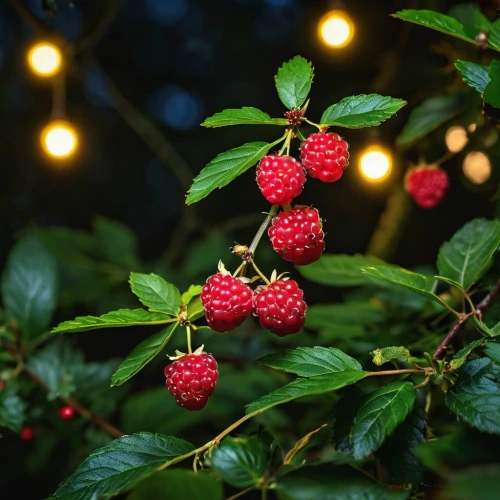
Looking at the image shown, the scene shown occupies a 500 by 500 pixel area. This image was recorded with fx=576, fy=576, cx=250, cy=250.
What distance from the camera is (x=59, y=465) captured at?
1294mm

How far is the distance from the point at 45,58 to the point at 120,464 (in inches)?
46.2

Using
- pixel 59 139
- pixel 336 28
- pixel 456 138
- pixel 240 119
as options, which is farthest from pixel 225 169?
pixel 59 139

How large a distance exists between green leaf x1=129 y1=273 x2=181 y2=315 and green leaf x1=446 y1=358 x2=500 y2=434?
32 cm

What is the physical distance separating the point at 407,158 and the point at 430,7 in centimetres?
29

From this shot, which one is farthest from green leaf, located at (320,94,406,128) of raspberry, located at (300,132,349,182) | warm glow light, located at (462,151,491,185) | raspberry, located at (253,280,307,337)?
warm glow light, located at (462,151,491,185)

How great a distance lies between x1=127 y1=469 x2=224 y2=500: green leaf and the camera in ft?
1.47

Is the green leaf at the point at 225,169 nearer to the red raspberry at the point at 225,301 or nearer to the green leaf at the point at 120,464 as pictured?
the red raspberry at the point at 225,301

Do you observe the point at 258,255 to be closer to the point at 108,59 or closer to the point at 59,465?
the point at 59,465

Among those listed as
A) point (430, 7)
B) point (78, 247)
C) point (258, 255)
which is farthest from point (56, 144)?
point (430, 7)

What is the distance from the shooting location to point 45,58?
1.45 m

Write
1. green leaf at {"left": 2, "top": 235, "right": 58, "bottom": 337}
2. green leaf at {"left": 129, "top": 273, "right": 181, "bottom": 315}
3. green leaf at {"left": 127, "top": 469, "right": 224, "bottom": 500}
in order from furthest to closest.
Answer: green leaf at {"left": 2, "top": 235, "right": 58, "bottom": 337} → green leaf at {"left": 129, "top": 273, "right": 181, "bottom": 315} → green leaf at {"left": 127, "top": 469, "right": 224, "bottom": 500}

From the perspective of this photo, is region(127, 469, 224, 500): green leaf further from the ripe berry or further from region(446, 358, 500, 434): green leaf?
the ripe berry

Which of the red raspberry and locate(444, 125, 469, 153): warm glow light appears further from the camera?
locate(444, 125, 469, 153): warm glow light

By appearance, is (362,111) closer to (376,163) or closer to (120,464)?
(120,464)
